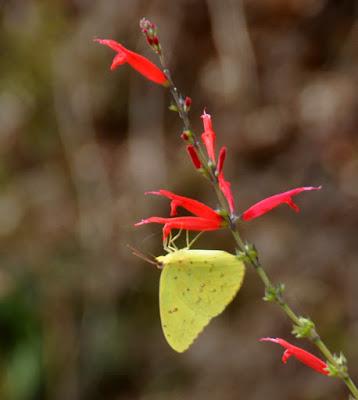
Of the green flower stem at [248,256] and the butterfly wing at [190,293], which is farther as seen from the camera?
the butterfly wing at [190,293]

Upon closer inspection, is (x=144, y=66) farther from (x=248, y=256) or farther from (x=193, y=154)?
(x=248, y=256)

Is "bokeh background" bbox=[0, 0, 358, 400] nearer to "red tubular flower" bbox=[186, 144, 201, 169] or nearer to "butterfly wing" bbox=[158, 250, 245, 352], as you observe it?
"butterfly wing" bbox=[158, 250, 245, 352]

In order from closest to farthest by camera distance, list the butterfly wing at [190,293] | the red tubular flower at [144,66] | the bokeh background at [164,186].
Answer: the red tubular flower at [144,66] → the butterfly wing at [190,293] → the bokeh background at [164,186]

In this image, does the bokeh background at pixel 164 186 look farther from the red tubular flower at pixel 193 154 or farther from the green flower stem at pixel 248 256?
the red tubular flower at pixel 193 154

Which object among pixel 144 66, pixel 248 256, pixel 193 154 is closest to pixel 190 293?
pixel 248 256

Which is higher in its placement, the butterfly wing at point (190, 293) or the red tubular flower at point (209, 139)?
the red tubular flower at point (209, 139)

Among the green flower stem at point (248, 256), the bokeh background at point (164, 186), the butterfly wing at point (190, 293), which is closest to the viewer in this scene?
the green flower stem at point (248, 256)

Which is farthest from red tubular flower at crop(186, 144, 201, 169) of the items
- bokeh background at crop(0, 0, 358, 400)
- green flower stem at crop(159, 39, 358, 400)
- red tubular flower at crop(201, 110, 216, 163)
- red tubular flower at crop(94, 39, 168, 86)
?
bokeh background at crop(0, 0, 358, 400)

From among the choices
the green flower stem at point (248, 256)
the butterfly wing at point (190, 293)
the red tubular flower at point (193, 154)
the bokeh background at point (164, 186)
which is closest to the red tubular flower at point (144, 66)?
the green flower stem at point (248, 256)
